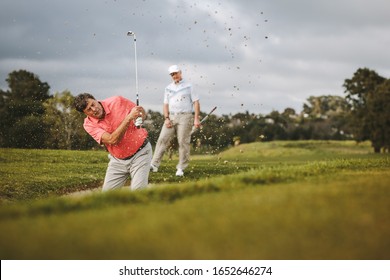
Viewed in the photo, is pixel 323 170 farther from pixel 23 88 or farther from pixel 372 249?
pixel 23 88

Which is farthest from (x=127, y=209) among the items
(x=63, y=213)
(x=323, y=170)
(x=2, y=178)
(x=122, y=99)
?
(x=2, y=178)

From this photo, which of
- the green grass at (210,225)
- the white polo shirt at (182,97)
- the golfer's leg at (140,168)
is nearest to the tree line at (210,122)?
the white polo shirt at (182,97)

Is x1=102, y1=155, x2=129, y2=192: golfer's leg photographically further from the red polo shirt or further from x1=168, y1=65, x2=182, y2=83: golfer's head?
x1=168, y1=65, x2=182, y2=83: golfer's head

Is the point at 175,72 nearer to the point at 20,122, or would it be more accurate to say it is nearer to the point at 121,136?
the point at 121,136

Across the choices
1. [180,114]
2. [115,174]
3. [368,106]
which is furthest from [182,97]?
[368,106]

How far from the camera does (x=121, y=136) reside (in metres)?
7.12

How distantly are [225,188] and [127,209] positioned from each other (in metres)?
1.65

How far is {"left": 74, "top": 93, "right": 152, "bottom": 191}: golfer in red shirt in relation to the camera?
718 centimetres

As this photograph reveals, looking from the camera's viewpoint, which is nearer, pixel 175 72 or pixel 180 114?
pixel 175 72

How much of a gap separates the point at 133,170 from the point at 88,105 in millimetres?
1293

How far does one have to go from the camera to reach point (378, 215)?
4.18 meters

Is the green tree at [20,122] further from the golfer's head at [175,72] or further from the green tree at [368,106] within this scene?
the green tree at [368,106]

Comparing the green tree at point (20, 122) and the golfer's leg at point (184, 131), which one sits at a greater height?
the green tree at point (20, 122)

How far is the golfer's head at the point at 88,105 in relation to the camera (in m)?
6.93
